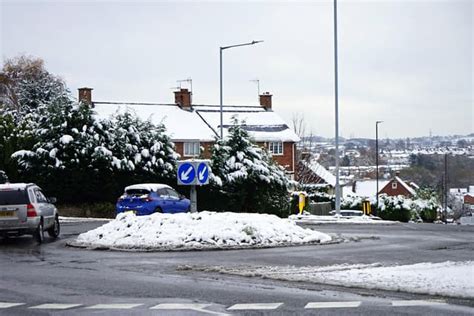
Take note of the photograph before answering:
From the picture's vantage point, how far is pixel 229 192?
4050 cm

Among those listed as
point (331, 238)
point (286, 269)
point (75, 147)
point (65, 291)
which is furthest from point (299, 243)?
point (75, 147)

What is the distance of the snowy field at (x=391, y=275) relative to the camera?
11.7 metres

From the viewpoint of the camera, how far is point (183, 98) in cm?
7294

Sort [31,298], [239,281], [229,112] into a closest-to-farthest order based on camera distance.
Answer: [31,298]
[239,281]
[229,112]

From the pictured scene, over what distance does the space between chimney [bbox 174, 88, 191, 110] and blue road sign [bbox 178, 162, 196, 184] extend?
52.3 m

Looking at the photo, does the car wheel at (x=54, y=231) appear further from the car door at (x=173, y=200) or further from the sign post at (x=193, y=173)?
the car door at (x=173, y=200)

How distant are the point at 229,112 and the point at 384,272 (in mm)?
60922

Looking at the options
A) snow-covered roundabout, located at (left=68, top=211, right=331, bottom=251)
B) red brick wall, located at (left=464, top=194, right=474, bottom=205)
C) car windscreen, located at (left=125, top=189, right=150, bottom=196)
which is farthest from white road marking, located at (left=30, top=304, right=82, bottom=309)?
red brick wall, located at (left=464, top=194, right=474, bottom=205)

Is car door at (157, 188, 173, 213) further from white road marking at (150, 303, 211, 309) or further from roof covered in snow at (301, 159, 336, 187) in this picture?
roof covered in snow at (301, 159, 336, 187)

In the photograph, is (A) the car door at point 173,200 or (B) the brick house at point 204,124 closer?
(A) the car door at point 173,200

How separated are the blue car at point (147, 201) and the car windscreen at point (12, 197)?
25.4ft

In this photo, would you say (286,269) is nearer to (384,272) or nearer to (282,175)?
(384,272)

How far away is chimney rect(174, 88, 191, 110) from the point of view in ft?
239

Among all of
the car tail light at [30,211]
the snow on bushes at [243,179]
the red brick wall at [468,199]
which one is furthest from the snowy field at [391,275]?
the red brick wall at [468,199]
